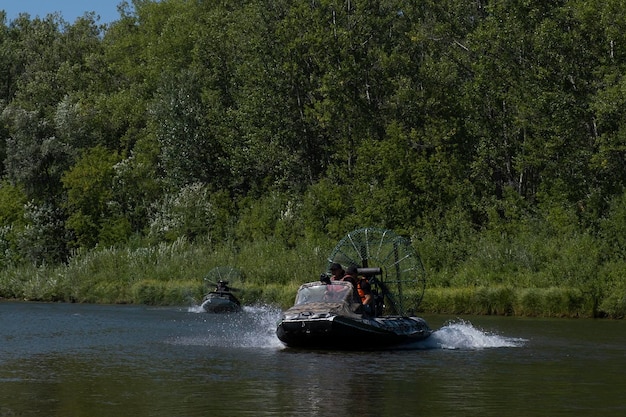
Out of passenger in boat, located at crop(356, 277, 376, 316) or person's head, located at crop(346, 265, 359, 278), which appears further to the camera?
person's head, located at crop(346, 265, 359, 278)

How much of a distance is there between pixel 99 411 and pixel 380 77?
61258mm

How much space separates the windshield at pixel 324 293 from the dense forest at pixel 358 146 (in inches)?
853

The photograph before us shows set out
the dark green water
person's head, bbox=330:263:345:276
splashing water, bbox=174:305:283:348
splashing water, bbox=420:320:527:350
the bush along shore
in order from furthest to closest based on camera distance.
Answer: the bush along shore → splashing water, bbox=174:305:283:348 → splashing water, bbox=420:320:527:350 → person's head, bbox=330:263:345:276 → the dark green water

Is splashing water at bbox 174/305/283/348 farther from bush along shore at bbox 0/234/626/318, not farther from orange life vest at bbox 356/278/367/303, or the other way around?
bush along shore at bbox 0/234/626/318

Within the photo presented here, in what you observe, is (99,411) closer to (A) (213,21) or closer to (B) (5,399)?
(B) (5,399)

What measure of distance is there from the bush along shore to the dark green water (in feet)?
25.1

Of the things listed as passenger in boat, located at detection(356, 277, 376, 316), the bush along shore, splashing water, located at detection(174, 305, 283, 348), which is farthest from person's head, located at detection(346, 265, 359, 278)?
the bush along shore

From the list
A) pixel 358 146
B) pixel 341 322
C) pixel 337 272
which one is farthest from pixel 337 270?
pixel 358 146

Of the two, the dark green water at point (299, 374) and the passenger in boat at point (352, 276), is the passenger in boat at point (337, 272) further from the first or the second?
the dark green water at point (299, 374)

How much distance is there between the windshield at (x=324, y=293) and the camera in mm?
36594

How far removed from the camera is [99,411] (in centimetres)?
2278

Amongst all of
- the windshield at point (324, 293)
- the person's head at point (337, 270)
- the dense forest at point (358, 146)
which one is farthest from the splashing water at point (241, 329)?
the dense forest at point (358, 146)

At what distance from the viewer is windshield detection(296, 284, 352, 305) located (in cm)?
3659

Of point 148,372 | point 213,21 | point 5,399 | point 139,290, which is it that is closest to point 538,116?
point 139,290
